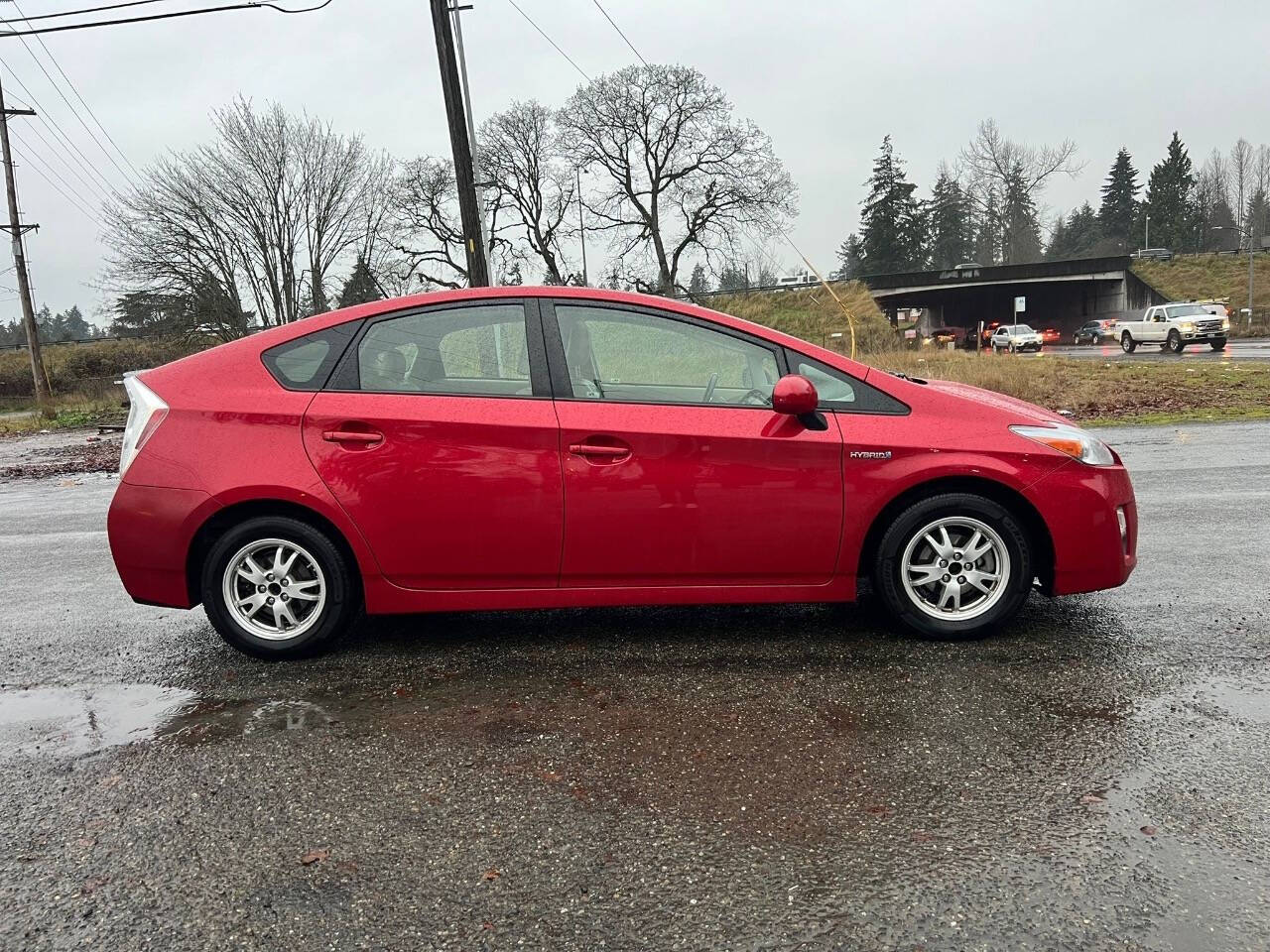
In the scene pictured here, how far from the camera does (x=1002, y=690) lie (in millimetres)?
3477

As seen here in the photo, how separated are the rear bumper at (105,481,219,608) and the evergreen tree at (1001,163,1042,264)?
90317 millimetres

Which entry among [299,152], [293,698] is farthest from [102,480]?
[299,152]

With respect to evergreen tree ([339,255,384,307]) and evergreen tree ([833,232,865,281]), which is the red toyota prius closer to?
evergreen tree ([339,255,384,307])

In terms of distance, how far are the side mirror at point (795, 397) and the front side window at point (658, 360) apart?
0.41ft

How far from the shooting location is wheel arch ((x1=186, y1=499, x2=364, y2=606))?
3973 mm

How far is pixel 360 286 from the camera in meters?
42.1

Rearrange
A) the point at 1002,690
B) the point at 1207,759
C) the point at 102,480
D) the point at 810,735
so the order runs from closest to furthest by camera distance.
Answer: the point at 1207,759 < the point at 810,735 < the point at 1002,690 < the point at 102,480

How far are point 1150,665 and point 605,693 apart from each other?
228cm

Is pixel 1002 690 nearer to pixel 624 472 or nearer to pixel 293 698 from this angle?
pixel 624 472

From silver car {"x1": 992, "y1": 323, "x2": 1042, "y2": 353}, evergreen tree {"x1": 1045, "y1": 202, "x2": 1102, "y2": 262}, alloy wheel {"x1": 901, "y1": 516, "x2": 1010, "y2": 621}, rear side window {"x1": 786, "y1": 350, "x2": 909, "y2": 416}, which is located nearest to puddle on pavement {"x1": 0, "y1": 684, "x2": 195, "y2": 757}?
rear side window {"x1": 786, "y1": 350, "x2": 909, "y2": 416}

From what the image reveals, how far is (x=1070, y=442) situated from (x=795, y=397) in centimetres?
129

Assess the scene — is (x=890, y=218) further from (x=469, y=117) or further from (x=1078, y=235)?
(x=469, y=117)

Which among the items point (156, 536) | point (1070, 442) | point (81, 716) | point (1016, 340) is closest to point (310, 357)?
point (156, 536)

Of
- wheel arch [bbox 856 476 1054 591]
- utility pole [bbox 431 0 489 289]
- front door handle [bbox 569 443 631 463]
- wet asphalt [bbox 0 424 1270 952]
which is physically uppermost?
utility pole [bbox 431 0 489 289]
